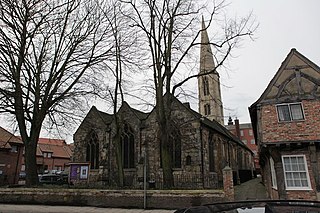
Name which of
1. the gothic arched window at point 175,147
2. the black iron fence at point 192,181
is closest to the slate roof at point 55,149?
the gothic arched window at point 175,147

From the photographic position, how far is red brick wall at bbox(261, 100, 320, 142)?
45.4 feet

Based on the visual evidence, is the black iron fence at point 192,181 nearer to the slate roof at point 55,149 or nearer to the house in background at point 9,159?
the house in background at point 9,159

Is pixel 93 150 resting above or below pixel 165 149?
above

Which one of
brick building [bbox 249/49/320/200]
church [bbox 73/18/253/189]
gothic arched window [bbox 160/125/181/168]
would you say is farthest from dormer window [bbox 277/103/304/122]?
gothic arched window [bbox 160/125/181/168]

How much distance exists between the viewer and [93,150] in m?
29.3

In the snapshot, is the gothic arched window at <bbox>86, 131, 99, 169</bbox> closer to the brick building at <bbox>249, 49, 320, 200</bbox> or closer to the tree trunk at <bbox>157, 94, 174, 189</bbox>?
the tree trunk at <bbox>157, 94, 174, 189</bbox>

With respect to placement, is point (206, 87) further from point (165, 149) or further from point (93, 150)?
point (165, 149)

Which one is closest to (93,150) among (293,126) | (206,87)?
(293,126)

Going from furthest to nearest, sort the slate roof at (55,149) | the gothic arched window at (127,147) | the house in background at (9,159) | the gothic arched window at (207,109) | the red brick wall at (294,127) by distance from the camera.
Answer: the slate roof at (55,149) → the gothic arched window at (207,109) → the house in background at (9,159) → the gothic arched window at (127,147) → the red brick wall at (294,127)

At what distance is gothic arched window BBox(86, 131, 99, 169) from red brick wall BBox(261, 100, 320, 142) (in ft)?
64.1

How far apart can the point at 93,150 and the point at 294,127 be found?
21.7 metres

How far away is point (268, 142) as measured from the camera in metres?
14.4

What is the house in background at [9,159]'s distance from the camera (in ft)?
→ 99.7

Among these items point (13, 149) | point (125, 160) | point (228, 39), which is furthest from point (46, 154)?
point (228, 39)
